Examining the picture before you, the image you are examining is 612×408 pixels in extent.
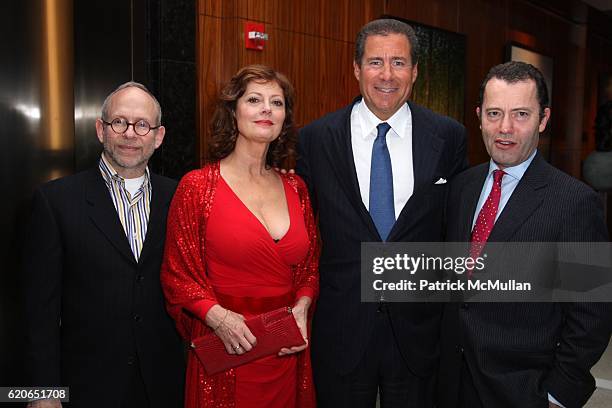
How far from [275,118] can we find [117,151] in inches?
22.3

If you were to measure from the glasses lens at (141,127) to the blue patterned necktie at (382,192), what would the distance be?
847mm

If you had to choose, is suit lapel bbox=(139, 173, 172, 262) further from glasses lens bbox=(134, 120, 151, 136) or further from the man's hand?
the man's hand

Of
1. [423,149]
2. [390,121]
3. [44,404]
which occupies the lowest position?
[44,404]

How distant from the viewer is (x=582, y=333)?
1938 millimetres

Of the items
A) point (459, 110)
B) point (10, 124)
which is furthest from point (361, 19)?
point (10, 124)

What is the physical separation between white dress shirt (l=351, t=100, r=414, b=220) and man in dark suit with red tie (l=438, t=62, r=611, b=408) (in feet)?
0.96

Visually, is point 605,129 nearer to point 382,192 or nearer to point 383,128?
point 383,128

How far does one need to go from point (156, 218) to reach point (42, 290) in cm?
44

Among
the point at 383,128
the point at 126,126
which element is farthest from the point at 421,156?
the point at 126,126

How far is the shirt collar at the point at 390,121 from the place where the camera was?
2.49 meters

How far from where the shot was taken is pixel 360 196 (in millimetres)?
2371

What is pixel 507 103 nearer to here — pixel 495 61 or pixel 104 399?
pixel 104 399

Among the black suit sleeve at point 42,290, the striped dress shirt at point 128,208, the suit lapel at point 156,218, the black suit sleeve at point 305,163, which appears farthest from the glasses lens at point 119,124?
the black suit sleeve at point 305,163

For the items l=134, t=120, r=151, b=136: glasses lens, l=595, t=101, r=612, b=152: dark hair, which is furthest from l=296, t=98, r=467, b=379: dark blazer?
l=595, t=101, r=612, b=152: dark hair
